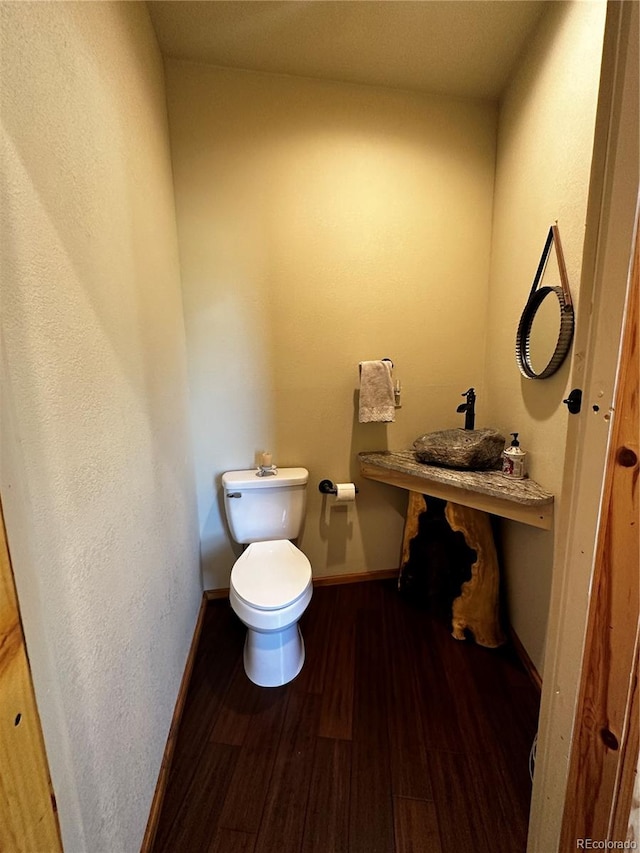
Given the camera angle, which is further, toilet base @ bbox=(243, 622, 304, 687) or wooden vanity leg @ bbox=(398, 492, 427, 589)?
wooden vanity leg @ bbox=(398, 492, 427, 589)

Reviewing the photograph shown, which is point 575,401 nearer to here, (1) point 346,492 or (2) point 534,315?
(2) point 534,315

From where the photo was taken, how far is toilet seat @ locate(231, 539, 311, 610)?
1271 millimetres

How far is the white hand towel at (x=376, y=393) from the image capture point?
1.66m

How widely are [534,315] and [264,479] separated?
4.51ft

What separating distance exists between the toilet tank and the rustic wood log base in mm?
740

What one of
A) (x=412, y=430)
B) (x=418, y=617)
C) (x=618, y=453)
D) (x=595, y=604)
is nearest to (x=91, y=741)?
(x=595, y=604)

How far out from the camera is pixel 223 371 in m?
1.66

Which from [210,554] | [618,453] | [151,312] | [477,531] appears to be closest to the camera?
[618,453]

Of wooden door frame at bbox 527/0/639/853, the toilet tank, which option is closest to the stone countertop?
the toilet tank

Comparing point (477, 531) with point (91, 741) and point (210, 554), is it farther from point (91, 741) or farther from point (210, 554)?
point (91, 741)

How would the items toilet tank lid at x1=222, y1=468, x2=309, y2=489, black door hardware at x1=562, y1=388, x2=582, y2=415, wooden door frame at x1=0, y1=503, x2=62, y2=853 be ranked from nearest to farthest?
wooden door frame at x1=0, y1=503, x2=62, y2=853
black door hardware at x1=562, y1=388, x2=582, y2=415
toilet tank lid at x1=222, y1=468, x2=309, y2=489

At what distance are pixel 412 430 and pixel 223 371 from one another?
1.06 m

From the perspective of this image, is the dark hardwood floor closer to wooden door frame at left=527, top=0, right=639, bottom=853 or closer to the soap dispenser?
wooden door frame at left=527, top=0, right=639, bottom=853

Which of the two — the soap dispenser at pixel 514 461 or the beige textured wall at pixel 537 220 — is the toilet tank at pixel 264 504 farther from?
the beige textured wall at pixel 537 220
